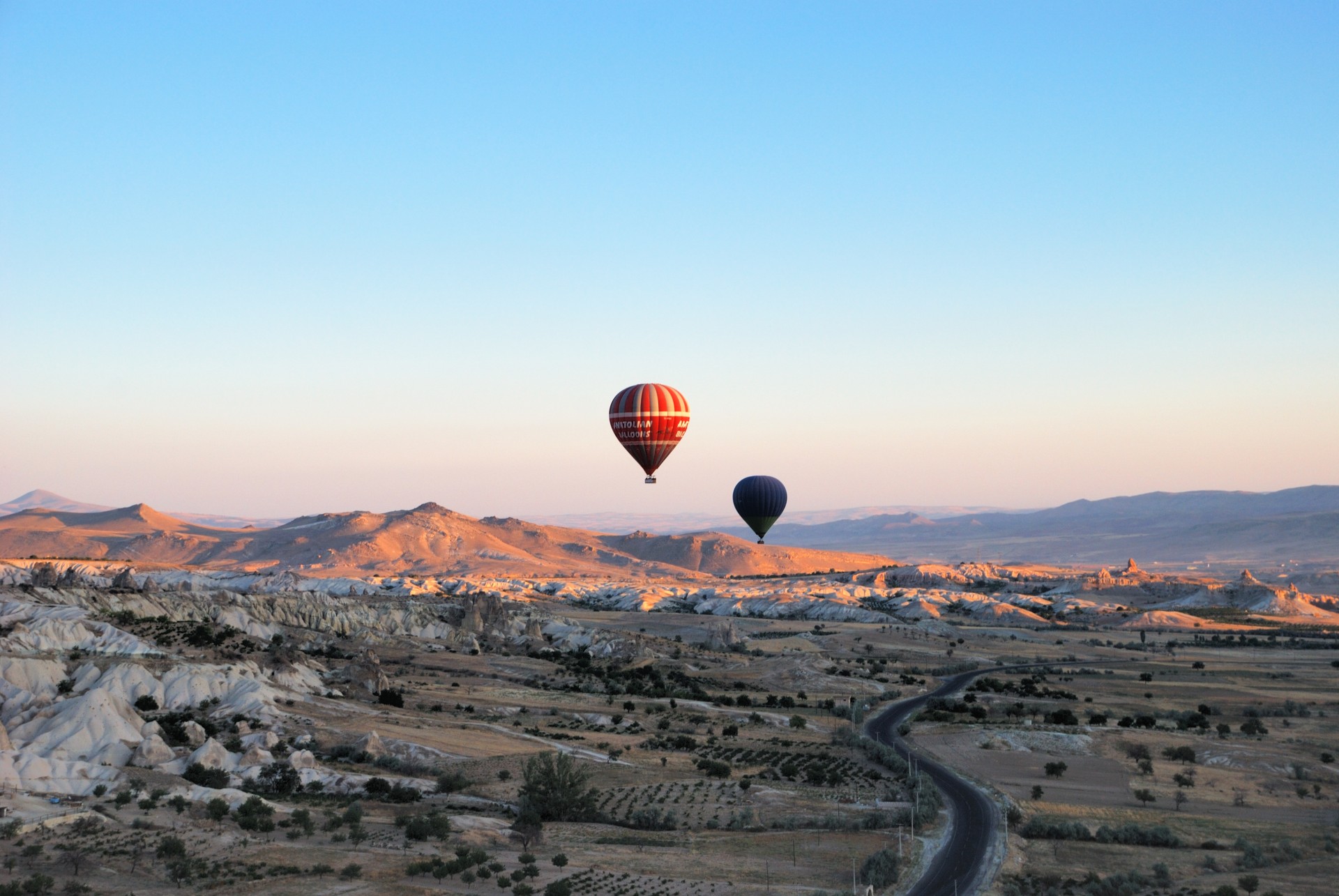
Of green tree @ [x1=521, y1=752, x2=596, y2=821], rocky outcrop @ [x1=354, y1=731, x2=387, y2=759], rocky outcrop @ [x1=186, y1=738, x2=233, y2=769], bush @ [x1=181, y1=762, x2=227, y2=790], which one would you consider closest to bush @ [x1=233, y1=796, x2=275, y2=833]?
bush @ [x1=181, y1=762, x2=227, y2=790]

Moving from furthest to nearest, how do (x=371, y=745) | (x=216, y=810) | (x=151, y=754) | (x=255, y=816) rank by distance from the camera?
(x=371, y=745) < (x=151, y=754) < (x=216, y=810) < (x=255, y=816)

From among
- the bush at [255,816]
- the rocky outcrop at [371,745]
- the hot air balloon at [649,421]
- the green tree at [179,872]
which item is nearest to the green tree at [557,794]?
the bush at [255,816]

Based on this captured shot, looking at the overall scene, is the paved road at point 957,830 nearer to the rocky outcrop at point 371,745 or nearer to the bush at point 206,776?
the rocky outcrop at point 371,745

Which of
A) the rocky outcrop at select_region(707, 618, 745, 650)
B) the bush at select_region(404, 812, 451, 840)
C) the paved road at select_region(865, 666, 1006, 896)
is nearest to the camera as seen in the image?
the paved road at select_region(865, 666, 1006, 896)

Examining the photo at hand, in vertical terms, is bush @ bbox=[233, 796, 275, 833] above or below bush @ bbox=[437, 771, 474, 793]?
above

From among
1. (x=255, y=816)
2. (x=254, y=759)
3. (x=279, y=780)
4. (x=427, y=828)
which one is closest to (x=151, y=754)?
(x=254, y=759)

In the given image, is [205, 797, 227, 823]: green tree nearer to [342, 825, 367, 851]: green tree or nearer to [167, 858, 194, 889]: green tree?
[342, 825, 367, 851]: green tree

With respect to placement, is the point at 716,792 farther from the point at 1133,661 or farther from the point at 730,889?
the point at 1133,661

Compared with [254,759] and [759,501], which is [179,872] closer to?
[254,759]
